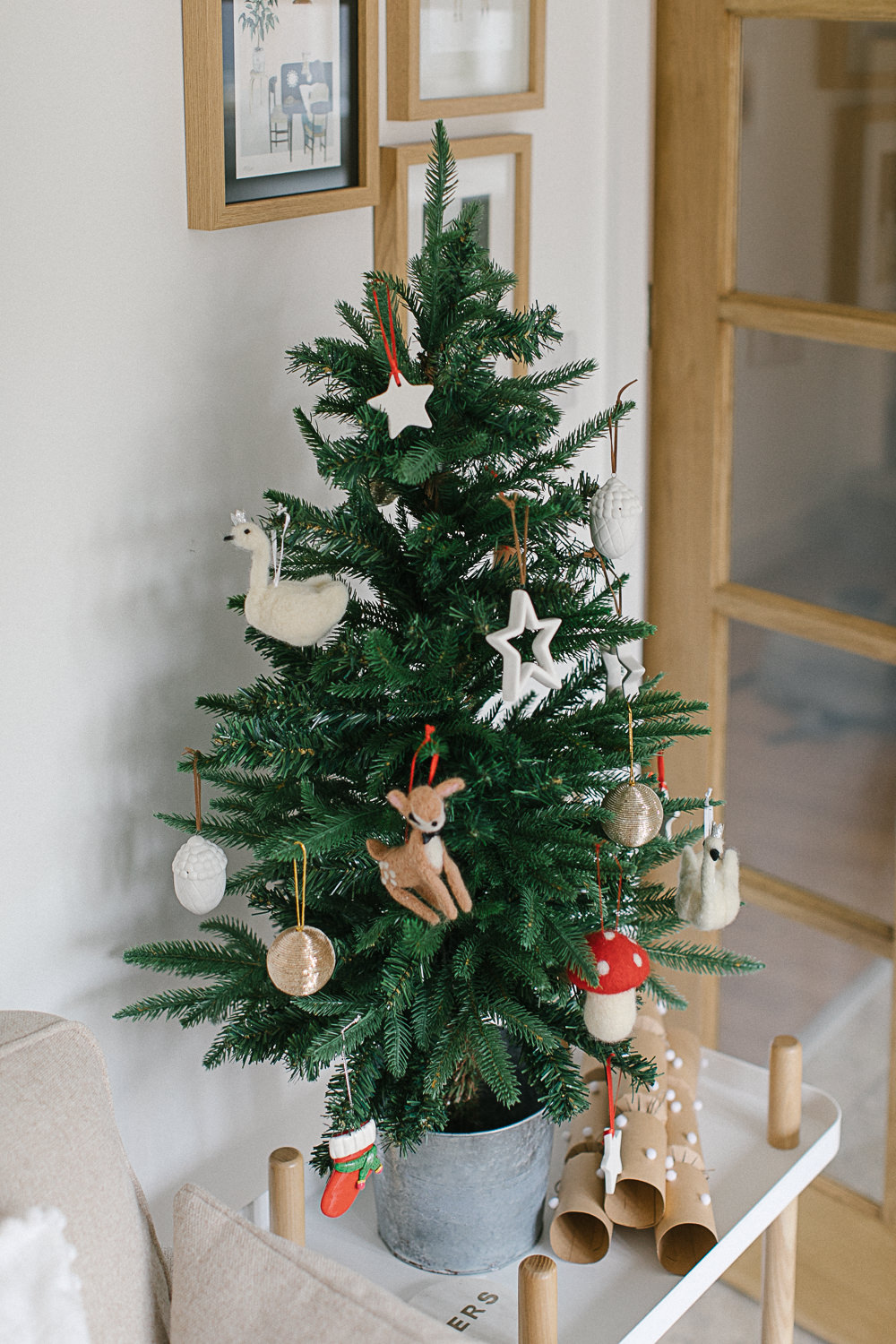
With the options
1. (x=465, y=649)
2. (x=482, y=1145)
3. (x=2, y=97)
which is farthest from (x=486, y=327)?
(x=482, y=1145)

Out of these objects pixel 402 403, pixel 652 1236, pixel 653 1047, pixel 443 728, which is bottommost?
pixel 652 1236

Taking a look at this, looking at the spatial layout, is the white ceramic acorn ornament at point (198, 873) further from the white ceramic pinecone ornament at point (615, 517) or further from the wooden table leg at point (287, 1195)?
the white ceramic pinecone ornament at point (615, 517)

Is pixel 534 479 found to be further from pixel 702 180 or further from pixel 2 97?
pixel 702 180

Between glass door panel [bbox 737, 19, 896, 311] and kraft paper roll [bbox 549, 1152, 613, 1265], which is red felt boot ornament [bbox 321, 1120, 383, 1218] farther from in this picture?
glass door panel [bbox 737, 19, 896, 311]

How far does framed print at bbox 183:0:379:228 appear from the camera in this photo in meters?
1.04

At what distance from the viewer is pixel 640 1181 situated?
43.8 inches

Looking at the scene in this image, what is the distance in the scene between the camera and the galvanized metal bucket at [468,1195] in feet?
3.42

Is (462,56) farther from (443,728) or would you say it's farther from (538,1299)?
(538,1299)

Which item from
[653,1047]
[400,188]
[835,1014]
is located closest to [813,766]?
[835,1014]

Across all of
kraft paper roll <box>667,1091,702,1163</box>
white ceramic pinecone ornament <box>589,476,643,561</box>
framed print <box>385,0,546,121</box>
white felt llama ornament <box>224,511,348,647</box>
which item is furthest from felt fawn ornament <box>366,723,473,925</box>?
framed print <box>385,0,546,121</box>

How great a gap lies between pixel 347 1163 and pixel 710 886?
355mm

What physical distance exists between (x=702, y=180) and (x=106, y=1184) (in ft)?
4.27

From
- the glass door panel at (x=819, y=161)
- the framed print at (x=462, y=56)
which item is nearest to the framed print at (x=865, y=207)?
the glass door panel at (x=819, y=161)

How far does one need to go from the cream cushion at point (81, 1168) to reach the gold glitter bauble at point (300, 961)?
14 centimetres
